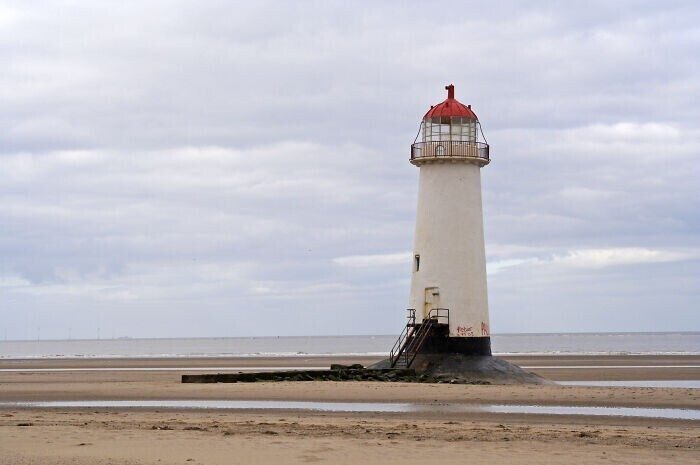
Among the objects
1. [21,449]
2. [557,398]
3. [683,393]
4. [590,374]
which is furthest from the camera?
[590,374]

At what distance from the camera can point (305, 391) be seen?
75.0 feet

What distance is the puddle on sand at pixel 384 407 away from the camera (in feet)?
61.2

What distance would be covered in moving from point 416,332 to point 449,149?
186 inches

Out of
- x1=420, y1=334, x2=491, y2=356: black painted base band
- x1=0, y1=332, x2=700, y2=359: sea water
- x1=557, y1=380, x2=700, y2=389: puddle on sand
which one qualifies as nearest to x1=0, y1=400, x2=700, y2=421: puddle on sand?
x1=420, y1=334, x2=491, y2=356: black painted base band

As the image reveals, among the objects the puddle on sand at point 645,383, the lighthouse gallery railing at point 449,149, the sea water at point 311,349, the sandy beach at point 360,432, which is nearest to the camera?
the sandy beach at point 360,432

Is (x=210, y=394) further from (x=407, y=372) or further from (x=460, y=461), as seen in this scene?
(x=460, y=461)

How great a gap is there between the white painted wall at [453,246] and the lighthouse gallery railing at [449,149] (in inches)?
7.5

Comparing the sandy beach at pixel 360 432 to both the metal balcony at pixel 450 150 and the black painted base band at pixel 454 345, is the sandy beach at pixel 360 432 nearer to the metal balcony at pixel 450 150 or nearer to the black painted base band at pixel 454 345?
the black painted base band at pixel 454 345

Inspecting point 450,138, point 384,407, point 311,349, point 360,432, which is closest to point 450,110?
point 450,138

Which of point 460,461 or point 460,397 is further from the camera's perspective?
point 460,397

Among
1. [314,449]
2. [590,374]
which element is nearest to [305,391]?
[314,449]

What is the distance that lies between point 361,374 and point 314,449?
41.1 feet

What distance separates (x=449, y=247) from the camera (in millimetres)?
26188

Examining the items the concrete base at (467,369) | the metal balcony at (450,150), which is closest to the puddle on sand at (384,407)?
the concrete base at (467,369)
